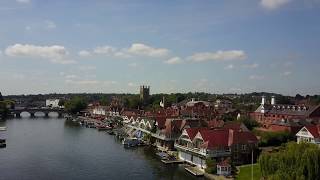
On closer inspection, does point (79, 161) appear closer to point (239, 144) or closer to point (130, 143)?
point (130, 143)

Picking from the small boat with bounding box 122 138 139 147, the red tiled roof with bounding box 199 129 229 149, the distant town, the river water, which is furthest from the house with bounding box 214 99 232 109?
the red tiled roof with bounding box 199 129 229 149

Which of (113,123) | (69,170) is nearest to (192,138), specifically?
(69,170)

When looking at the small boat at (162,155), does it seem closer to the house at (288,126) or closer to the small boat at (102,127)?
the house at (288,126)

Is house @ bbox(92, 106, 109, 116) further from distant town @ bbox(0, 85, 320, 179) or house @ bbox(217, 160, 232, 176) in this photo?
house @ bbox(217, 160, 232, 176)

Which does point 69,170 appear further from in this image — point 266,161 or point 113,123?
point 113,123

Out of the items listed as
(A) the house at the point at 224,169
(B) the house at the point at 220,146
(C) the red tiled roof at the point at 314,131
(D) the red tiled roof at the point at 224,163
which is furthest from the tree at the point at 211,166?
(C) the red tiled roof at the point at 314,131

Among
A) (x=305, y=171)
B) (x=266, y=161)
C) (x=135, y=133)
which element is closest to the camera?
(x=305, y=171)

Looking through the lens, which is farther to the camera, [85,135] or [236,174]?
[85,135]
